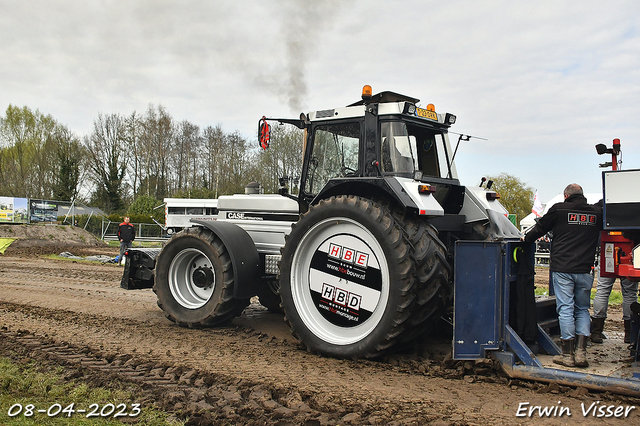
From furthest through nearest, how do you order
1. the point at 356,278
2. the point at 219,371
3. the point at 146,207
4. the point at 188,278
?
1. the point at 146,207
2. the point at 188,278
3. the point at 356,278
4. the point at 219,371

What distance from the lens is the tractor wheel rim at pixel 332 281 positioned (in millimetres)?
5047

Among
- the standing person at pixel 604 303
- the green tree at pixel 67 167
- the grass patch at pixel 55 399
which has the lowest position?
the grass patch at pixel 55 399

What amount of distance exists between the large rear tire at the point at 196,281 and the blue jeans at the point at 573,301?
A: 3622mm

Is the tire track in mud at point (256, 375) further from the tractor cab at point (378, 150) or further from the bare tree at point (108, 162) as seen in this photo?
the bare tree at point (108, 162)

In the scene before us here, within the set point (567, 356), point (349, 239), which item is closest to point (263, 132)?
point (349, 239)

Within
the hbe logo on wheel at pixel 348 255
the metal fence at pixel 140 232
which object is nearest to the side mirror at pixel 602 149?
the hbe logo on wheel at pixel 348 255

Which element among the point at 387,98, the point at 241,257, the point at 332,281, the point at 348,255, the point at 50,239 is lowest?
the point at 50,239

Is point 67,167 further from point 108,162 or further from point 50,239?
point 50,239

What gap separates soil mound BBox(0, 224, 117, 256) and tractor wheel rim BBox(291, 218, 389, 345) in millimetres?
19228

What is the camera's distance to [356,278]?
524 centimetres

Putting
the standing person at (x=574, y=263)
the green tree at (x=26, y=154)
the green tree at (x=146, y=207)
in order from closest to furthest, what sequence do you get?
1. the standing person at (x=574, y=263)
2. the green tree at (x=146, y=207)
3. the green tree at (x=26, y=154)

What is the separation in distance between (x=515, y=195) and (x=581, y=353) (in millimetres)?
39799

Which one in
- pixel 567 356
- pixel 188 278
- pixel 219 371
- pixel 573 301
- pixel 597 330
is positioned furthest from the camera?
pixel 188 278

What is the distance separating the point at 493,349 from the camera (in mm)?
4547
